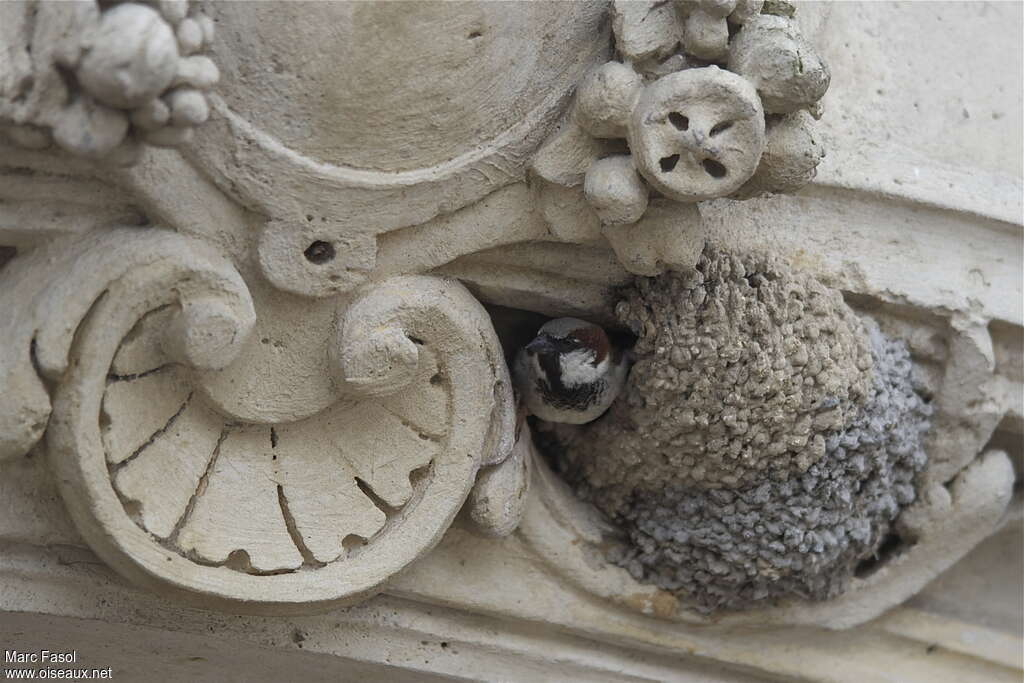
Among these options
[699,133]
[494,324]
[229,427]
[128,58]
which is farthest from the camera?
[494,324]

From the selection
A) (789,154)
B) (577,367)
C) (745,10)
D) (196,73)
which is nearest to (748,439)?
(577,367)

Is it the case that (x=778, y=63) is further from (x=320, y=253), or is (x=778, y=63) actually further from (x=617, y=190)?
(x=320, y=253)

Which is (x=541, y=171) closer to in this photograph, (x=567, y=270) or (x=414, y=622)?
(x=567, y=270)

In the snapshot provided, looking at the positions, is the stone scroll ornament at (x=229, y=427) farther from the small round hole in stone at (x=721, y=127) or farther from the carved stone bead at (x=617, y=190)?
the small round hole in stone at (x=721, y=127)

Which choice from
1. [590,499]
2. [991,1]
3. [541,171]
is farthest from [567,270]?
[991,1]

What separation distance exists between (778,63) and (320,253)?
1.29 feet

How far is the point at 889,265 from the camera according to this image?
1.43 metres

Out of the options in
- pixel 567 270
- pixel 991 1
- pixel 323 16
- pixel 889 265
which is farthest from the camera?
pixel 991 1

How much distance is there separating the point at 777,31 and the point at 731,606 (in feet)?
1.97

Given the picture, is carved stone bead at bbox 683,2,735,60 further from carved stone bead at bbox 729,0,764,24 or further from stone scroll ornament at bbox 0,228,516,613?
stone scroll ornament at bbox 0,228,516,613

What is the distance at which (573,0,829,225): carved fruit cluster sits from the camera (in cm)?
113

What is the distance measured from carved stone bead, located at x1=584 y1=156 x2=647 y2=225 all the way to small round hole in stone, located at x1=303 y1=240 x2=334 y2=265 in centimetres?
21

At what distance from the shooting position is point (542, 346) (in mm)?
1335

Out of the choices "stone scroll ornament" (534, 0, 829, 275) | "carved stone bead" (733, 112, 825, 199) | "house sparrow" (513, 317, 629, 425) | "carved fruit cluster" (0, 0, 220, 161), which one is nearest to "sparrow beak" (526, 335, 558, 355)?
"house sparrow" (513, 317, 629, 425)
